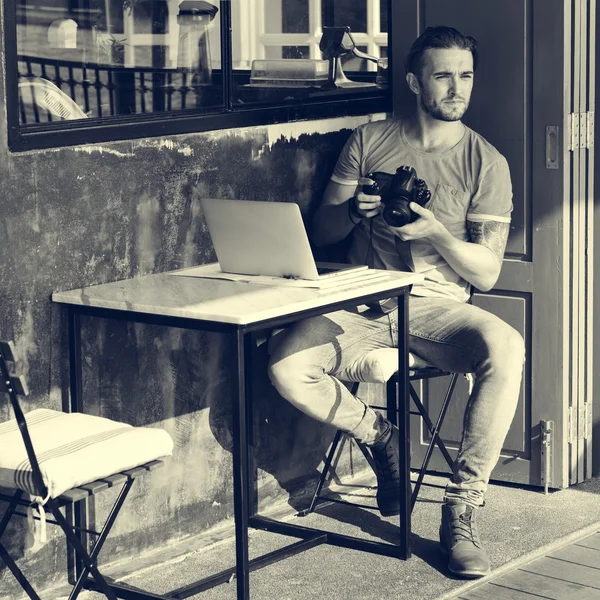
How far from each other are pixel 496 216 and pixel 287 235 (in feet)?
3.27

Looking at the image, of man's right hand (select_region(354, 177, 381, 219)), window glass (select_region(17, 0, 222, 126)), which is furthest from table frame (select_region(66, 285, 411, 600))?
window glass (select_region(17, 0, 222, 126))

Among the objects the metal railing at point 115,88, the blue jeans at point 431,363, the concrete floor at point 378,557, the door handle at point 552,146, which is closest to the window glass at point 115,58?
the metal railing at point 115,88

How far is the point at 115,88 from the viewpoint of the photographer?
14.2 feet

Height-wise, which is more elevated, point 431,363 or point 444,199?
point 444,199

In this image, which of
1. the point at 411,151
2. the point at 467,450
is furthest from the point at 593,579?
the point at 411,151

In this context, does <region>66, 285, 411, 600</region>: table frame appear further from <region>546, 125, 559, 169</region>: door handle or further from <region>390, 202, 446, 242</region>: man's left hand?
<region>546, 125, 559, 169</region>: door handle

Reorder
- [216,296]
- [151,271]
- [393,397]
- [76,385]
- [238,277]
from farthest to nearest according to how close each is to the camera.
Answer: [393,397], [151,271], [238,277], [76,385], [216,296]

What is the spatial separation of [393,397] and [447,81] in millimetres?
1254

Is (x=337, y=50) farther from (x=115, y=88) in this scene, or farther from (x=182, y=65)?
(x=115, y=88)

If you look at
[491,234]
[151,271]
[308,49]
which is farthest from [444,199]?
[151,271]

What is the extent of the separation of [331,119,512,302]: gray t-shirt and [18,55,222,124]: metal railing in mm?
736

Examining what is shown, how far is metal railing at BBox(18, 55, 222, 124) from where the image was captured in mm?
4043

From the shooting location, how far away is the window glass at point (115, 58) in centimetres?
403

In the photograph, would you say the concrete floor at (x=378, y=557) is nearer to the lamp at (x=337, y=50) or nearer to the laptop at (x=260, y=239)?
the laptop at (x=260, y=239)
